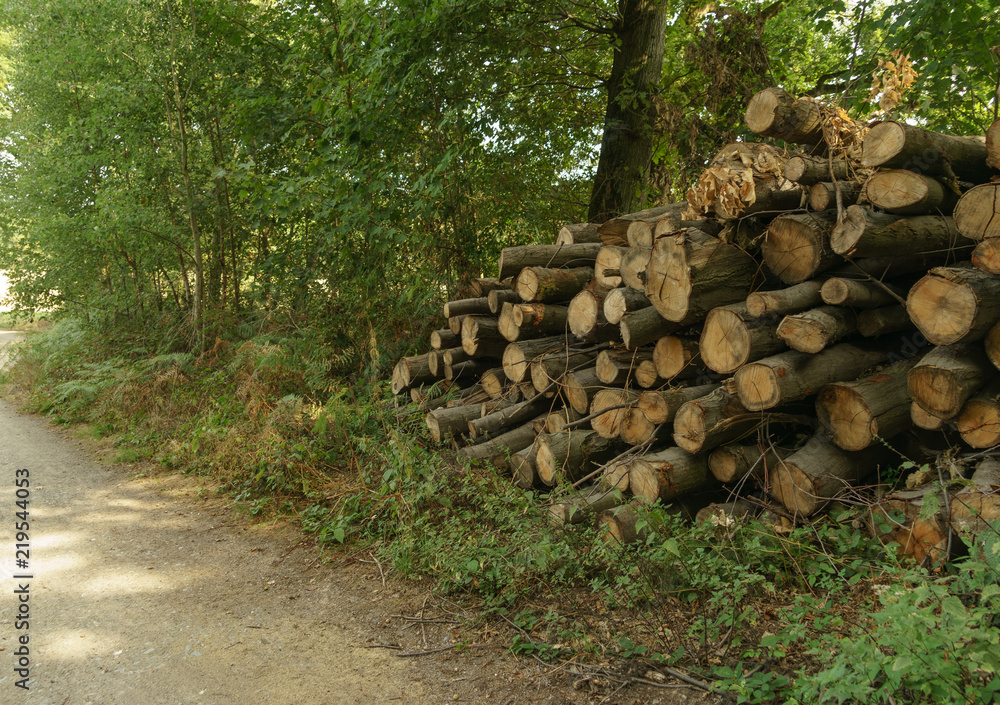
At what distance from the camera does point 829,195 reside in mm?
4344

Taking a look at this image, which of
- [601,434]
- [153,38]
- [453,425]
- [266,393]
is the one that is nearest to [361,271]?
[266,393]

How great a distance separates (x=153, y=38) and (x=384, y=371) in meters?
7.84

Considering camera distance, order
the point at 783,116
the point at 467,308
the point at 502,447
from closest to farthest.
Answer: the point at 783,116, the point at 502,447, the point at 467,308

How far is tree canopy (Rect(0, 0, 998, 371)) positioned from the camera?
741 cm

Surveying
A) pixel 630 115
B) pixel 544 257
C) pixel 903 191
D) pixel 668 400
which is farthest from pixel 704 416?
pixel 630 115

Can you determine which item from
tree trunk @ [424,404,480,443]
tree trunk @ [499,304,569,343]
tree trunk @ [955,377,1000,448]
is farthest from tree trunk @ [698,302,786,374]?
tree trunk @ [424,404,480,443]

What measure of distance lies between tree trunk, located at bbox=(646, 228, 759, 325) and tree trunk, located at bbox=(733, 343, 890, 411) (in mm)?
593

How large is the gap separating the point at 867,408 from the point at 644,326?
1565mm

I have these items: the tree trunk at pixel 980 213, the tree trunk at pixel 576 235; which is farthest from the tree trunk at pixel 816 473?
the tree trunk at pixel 576 235

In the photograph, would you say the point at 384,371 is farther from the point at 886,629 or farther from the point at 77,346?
the point at 77,346

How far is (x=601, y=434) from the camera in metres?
5.15

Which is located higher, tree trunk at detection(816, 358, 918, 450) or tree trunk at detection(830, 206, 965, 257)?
tree trunk at detection(830, 206, 965, 257)

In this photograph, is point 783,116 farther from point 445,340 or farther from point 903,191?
point 445,340

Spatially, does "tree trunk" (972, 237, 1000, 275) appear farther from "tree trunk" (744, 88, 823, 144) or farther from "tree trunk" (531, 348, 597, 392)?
"tree trunk" (531, 348, 597, 392)
